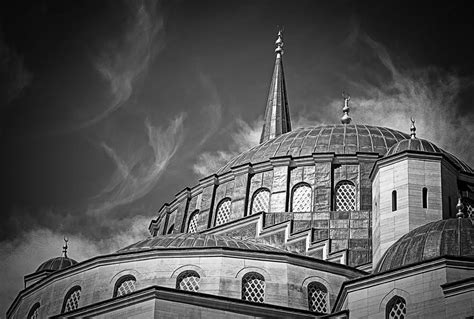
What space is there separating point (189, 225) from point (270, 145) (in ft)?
20.0

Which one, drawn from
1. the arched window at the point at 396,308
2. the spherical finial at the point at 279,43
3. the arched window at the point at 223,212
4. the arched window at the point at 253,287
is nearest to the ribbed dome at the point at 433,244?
the arched window at the point at 396,308

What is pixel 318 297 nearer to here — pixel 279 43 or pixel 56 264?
pixel 56 264

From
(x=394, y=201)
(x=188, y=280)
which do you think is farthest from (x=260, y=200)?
(x=188, y=280)

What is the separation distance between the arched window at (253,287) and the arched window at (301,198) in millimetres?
11179

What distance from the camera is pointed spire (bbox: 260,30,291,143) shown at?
8019 centimetres

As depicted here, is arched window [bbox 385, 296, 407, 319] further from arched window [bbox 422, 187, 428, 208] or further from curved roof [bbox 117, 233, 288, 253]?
curved roof [bbox 117, 233, 288, 253]

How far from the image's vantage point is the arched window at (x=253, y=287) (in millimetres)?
48688

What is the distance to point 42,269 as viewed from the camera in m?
60.9

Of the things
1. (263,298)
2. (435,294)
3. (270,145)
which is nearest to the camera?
(435,294)

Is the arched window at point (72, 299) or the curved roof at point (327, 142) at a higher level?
the curved roof at point (327, 142)

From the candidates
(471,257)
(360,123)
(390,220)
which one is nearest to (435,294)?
(471,257)

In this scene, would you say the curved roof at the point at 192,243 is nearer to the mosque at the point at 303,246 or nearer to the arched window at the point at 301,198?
the mosque at the point at 303,246

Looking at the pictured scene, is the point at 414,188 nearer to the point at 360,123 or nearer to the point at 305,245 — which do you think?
the point at 305,245

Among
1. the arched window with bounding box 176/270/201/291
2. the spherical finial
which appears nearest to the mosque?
the arched window with bounding box 176/270/201/291
